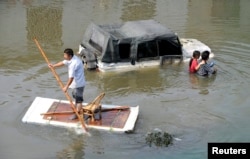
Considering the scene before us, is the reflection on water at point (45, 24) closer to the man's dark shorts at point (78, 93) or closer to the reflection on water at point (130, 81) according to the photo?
the reflection on water at point (130, 81)

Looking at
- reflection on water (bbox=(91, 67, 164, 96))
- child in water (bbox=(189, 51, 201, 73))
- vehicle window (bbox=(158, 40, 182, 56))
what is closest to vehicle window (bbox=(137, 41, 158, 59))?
vehicle window (bbox=(158, 40, 182, 56))

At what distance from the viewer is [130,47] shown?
1402cm

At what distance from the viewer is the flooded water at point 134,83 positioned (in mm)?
10383

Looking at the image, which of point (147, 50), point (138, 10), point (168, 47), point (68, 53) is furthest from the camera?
point (138, 10)

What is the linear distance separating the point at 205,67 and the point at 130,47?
7.10 ft

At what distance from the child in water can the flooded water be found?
234 millimetres

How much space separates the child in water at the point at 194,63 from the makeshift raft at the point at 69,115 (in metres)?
3.17

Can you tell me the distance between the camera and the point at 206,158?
995 centimetres

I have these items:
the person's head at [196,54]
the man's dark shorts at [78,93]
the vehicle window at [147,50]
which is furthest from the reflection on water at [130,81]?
the man's dark shorts at [78,93]

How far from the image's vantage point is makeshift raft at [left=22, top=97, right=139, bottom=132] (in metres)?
10.7

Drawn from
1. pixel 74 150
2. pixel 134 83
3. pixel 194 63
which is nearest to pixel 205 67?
pixel 194 63

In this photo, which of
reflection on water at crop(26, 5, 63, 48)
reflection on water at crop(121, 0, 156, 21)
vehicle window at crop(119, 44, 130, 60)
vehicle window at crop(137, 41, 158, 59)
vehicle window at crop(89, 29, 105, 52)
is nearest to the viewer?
vehicle window at crop(119, 44, 130, 60)

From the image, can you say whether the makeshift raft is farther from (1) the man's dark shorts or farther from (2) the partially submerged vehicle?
(2) the partially submerged vehicle

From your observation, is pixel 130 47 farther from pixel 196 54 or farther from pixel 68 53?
pixel 68 53
